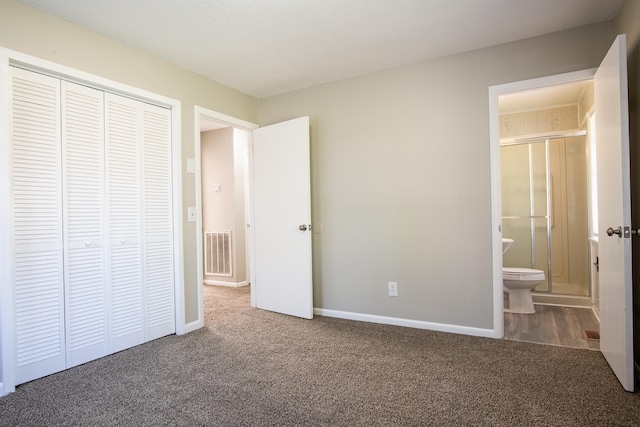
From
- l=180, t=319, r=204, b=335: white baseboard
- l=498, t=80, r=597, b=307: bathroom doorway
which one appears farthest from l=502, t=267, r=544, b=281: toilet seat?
l=180, t=319, r=204, b=335: white baseboard

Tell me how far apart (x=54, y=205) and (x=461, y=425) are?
105 inches

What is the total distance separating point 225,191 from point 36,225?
3.03m

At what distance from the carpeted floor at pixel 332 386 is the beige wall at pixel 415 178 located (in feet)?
1.47

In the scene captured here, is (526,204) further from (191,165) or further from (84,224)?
(84,224)

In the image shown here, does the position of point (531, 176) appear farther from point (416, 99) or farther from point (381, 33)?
point (381, 33)

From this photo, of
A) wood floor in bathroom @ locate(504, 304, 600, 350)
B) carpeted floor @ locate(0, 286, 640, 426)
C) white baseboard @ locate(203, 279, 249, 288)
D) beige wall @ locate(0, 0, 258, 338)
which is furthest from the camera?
white baseboard @ locate(203, 279, 249, 288)

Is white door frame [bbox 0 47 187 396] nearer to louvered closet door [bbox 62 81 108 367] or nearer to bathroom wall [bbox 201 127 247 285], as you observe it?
louvered closet door [bbox 62 81 108 367]

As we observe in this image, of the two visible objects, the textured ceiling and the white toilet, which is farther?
the white toilet

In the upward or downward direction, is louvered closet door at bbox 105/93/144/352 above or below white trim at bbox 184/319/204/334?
above

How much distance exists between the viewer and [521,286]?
3.50 m

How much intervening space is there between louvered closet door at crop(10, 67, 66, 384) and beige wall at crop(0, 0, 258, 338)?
198 millimetres

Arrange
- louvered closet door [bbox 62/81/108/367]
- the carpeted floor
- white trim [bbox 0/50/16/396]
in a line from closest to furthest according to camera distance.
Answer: the carpeted floor
white trim [bbox 0/50/16/396]
louvered closet door [bbox 62/81/108/367]

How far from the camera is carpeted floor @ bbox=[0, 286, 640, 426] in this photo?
1.66 m

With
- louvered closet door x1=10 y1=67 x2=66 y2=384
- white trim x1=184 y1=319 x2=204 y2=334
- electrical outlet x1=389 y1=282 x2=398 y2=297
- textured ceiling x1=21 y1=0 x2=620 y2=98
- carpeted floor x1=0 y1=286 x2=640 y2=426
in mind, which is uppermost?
textured ceiling x1=21 y1=0 x2=620 y2=98
